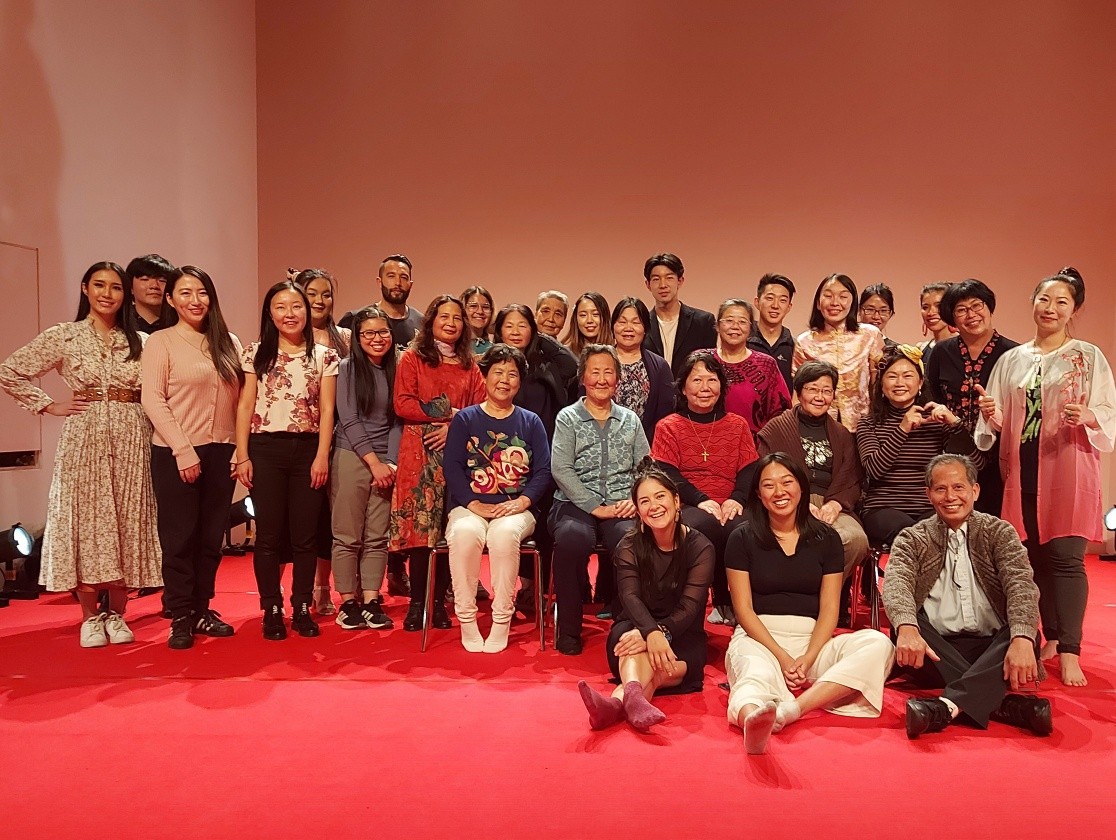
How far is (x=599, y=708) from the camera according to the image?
257cm

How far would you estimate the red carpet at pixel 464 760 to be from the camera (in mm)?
2045

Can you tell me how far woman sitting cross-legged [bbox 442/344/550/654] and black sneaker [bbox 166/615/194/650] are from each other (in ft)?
3.61

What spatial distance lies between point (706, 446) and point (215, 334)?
217 cm

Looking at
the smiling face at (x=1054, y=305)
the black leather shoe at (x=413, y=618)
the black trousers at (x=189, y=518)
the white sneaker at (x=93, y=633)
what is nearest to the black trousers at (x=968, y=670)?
the smiling face at (x=1054, y=305)

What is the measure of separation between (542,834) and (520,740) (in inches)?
22.5

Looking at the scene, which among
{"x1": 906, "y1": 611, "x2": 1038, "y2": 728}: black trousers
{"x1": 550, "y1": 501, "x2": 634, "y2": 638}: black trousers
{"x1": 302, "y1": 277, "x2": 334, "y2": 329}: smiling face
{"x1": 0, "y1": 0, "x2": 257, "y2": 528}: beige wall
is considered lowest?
{"x1": 906, "y1": 611, "x2": 1038, "y2": 728}: black trousers

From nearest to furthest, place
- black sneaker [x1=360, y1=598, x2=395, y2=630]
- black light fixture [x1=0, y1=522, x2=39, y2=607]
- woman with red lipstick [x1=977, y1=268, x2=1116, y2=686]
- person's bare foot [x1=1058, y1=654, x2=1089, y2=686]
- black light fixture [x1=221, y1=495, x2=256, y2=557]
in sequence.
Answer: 1. person's bare foot [x1=1058, y1=654, x2=1089, y2=686]
2. woman with red lipstick [x1=977, y1=268, x2=1116, y2=686]
3. black sneaker [x1=360, y1=598, x2=395, y2=630]
4. black light fixture [x1=0, y1=522, x2=39, y2=607]
5. black light fixture [x1=221, y1=495, x2=256, y2=557]

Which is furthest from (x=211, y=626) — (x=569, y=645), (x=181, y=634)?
(x=569, y=645)

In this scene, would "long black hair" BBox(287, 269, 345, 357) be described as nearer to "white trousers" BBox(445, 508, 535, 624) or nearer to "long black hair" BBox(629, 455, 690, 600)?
"white trousers" BBox(445, 508, 535, 624)

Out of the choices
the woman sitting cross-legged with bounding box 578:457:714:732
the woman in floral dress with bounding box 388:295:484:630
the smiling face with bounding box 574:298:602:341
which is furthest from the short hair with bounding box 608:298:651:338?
the woman sitting cross-legged with bounding box 578:457:714:732

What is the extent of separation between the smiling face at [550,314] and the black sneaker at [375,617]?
1.66 metres

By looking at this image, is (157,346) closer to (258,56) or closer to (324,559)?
(324,559)

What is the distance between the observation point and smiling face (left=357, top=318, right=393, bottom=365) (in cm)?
385

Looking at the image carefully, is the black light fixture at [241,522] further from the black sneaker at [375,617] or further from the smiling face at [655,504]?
the smiling face at [655,504]
